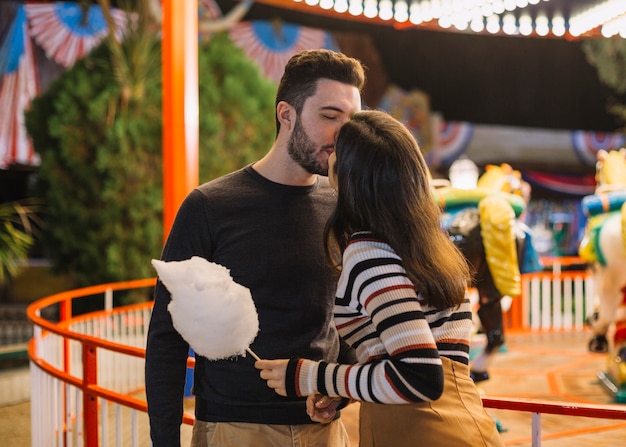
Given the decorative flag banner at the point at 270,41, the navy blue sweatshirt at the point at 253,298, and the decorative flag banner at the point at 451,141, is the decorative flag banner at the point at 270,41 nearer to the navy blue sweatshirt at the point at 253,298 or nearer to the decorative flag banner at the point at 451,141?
the decorative flag banner at the point at 451,141

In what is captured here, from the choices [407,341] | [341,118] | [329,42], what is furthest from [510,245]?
[329,42]

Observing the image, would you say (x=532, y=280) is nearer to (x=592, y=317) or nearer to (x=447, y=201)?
(x=592, y=317)

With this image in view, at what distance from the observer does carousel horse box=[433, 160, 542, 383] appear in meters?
5.32

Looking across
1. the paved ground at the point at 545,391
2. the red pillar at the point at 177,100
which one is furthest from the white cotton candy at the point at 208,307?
the red pillar at the point at 177,100

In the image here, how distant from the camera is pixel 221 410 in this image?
183 cm

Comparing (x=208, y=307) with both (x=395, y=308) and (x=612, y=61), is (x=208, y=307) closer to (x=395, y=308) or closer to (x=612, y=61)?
(x=395, y=308)

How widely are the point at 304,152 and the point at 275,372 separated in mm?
602

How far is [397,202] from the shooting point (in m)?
1.54

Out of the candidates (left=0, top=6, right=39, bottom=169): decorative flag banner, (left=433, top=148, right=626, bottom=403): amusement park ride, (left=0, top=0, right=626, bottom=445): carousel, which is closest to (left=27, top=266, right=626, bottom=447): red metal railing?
(left=0, top=0, right=626, bottom=445): carousel

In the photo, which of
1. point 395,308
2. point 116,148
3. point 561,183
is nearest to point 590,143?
point 561,183

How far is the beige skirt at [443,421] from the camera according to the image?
4.91ft

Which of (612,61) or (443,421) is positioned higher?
(612,61)

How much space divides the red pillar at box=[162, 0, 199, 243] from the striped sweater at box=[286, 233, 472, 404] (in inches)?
171

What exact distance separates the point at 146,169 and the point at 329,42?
6.24m
